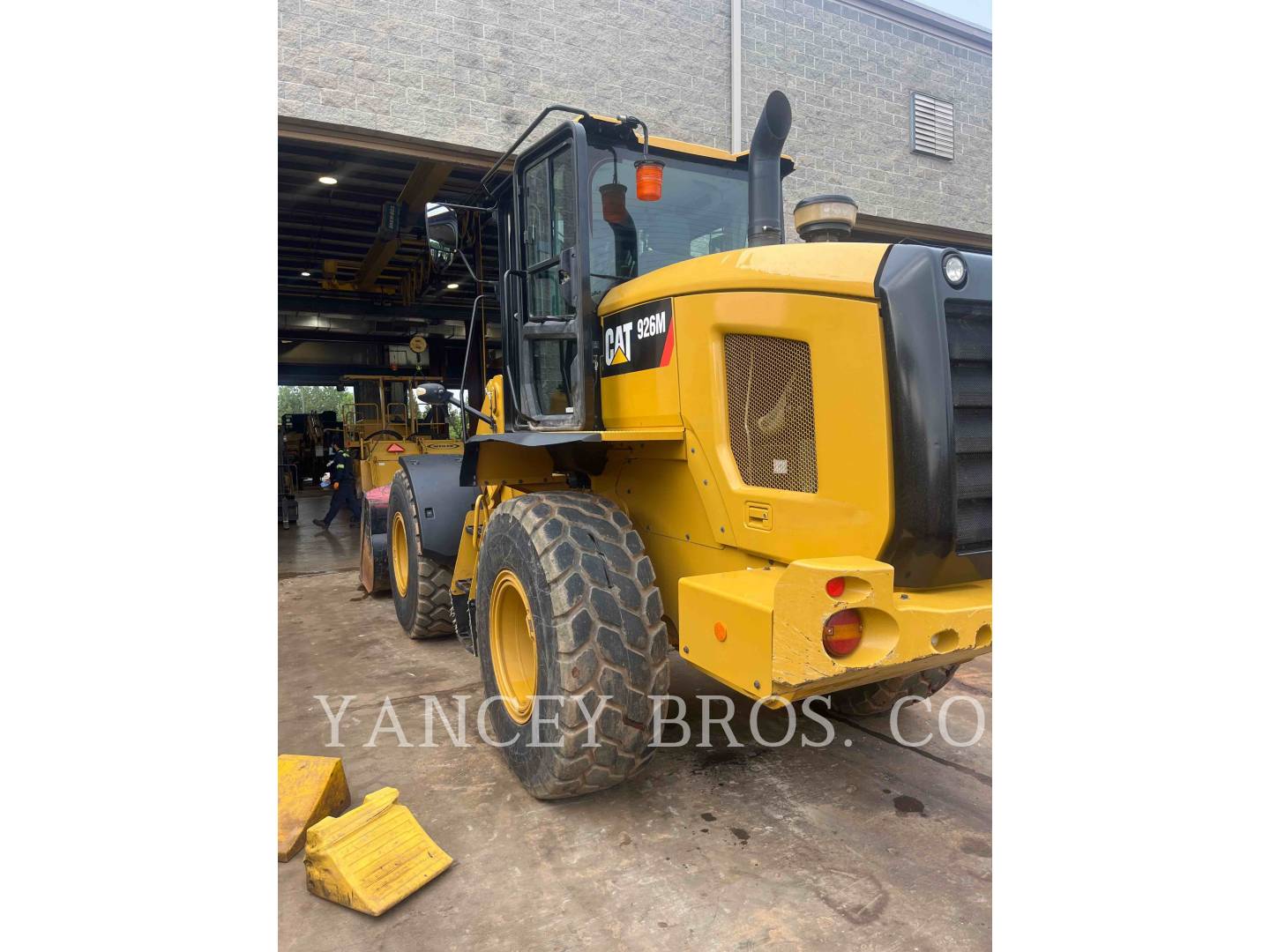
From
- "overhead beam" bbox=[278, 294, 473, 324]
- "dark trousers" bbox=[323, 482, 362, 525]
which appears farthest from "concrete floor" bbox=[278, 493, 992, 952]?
"overhead beam" bbox=[278, 294, 473, 324]

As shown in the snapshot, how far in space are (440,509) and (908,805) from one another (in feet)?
10.7

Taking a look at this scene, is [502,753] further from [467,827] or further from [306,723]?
[306,723]

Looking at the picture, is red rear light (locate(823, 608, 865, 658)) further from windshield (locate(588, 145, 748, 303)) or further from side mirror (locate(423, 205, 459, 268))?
side mirror (locate(423, 205, 459, 268))

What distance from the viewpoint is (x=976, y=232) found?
9945 mm

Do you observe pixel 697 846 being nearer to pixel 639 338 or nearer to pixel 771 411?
pixel 771 411

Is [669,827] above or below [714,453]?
below

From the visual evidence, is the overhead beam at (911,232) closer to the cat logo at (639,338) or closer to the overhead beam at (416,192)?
the overhead beam at (416,192)

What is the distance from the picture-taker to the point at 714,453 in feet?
9.09

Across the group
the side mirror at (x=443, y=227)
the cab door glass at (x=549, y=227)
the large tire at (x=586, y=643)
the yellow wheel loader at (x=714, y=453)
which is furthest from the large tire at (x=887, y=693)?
the side mirror at (x=443, y=227)

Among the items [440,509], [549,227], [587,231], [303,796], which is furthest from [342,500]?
[587,231]

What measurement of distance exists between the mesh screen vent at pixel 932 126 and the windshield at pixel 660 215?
6.69m

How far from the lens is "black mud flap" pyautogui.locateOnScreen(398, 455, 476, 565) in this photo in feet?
15.8

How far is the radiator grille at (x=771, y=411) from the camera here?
99.3 inches

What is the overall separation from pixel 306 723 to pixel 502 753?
133cm
